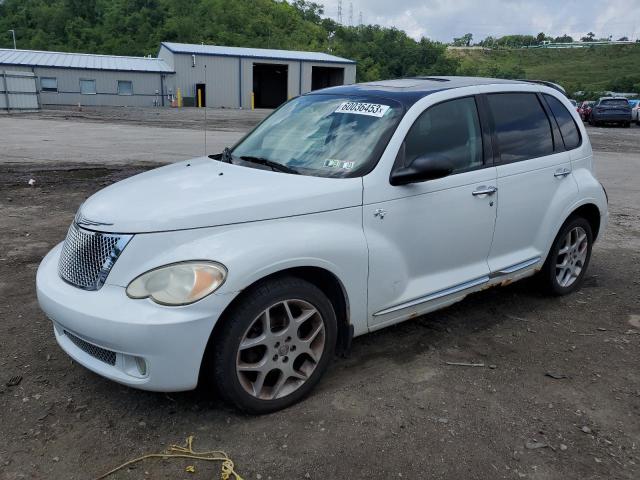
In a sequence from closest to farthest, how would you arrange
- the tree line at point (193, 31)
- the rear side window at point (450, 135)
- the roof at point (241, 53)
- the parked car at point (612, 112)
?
1. the rear side window at point (450, 135)
2. the parked car at point (612, 112)
3. the roof at point (241, 53)
4. the tree line at point (193, 31)

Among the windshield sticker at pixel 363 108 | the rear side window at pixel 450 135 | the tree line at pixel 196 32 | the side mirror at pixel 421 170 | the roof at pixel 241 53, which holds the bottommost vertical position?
the side mirror at pixel 421 170

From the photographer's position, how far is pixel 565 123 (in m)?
4.87

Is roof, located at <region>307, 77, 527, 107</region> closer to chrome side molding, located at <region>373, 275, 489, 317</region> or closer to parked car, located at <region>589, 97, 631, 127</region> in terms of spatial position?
chrome side molding, located at <region>373, 275, 489, 317</region>

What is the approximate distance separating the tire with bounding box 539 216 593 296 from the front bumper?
3253 millimetres

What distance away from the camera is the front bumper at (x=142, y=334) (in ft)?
8.78

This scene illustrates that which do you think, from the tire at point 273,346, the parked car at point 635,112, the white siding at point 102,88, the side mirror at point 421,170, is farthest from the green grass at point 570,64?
the tire at point 273,346

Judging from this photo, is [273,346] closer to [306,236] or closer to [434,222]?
[306,236]

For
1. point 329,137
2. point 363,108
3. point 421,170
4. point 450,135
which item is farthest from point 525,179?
point 329,137

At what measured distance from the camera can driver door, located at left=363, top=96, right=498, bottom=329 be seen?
3439 mm

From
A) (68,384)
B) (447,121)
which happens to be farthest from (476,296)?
(68,384)

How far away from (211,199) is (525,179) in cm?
256

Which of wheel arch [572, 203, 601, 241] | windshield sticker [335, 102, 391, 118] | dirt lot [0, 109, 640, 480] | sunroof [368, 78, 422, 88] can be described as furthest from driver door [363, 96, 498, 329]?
wheel arch [572, 203, 601, 241]

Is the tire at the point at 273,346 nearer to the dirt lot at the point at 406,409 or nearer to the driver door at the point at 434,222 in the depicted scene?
the dirt lot at the point at 406,409

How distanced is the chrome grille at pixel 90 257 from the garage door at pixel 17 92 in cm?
3424
